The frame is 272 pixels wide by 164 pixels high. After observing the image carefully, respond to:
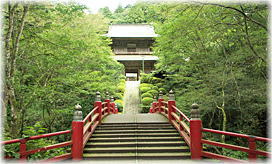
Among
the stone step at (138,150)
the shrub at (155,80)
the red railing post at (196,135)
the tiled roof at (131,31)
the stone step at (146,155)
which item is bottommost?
the stone step at (146,155)

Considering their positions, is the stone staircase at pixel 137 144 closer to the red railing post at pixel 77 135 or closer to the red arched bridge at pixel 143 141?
the red arched bridge at pixel 143 141

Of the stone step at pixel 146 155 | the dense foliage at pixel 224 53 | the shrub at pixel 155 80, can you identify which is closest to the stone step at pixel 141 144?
the stone step at pixel 146 155

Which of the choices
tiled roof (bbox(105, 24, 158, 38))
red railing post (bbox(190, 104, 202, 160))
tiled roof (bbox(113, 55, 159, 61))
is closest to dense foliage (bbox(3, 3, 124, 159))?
red railing post (bbox(190, 104, 202, 160))

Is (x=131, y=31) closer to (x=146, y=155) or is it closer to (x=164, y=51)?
Answer: (x=164, y=51)

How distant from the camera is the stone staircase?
6453 millimetres

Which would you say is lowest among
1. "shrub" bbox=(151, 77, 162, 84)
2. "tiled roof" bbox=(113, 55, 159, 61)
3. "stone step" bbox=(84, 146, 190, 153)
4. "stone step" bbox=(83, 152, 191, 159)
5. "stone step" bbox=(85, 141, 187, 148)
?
"stone step" bbox=(83, 152, 191, 159)

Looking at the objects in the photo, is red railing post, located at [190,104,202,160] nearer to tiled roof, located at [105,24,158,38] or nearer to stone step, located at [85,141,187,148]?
stone step, located at [85,141,187,148]

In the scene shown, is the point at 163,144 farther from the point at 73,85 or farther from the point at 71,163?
the point at 73,85

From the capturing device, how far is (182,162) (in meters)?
6.07

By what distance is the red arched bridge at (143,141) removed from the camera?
5438 mm

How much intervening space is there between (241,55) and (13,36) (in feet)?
29.5

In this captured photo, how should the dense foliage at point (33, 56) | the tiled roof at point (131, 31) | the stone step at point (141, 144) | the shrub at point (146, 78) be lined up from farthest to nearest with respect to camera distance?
the tiled roof at point (131, 31), the shrub at point (146, 78), the stone step at point (141, 144), the dense foliage at point (33, 56)

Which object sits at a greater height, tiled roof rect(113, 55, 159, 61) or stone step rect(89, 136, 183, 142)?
tiled roof rect(113, 55, 159, 61)

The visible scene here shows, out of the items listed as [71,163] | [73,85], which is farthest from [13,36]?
[71,163]
